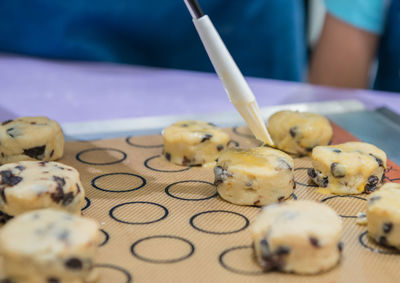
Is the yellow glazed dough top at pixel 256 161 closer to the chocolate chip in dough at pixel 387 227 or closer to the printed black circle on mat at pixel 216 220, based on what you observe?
the printed black circle on mat at pixel 216 220

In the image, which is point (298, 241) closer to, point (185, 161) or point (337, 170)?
point (337, 170)

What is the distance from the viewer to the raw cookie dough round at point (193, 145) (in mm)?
977

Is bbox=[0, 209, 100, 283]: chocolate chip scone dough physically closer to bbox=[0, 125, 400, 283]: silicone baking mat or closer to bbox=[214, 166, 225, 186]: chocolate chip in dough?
A: bbox=[0, 125, 400, 283]: silicone baking mat

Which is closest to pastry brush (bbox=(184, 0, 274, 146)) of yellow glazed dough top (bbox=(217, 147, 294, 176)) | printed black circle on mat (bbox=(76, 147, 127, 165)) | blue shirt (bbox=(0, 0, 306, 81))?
yellow glazed dough top (bbox=(217, 147, 294, 176))

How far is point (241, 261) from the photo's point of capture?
677 mm

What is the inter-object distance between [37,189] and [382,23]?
4.52 feet

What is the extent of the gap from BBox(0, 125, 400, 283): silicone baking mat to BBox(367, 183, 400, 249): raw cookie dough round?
0.7 inches

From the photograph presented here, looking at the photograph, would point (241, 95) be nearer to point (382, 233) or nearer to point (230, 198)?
point (230, 198)

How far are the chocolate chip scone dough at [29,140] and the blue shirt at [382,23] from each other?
1135mm

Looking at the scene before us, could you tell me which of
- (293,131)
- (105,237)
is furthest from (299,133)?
(105,237)

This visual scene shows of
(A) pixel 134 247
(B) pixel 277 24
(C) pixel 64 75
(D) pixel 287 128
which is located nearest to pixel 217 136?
(D) pixel 287 128

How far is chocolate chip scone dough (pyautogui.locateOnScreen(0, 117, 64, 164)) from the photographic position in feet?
3.01

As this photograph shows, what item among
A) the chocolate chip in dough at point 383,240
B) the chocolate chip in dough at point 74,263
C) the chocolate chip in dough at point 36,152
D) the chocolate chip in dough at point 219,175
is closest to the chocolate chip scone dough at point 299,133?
the chocolate chip in dough at point 219,175

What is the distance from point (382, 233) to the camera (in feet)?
2.31
